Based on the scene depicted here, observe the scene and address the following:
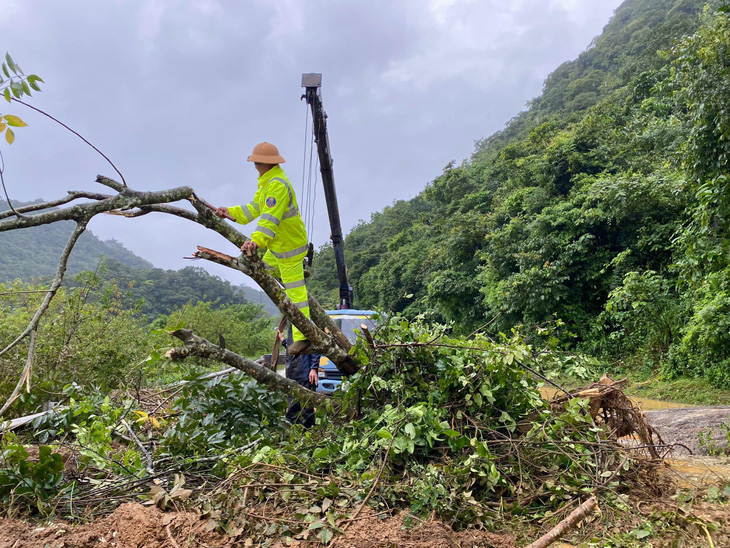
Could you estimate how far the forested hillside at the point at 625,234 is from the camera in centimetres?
721

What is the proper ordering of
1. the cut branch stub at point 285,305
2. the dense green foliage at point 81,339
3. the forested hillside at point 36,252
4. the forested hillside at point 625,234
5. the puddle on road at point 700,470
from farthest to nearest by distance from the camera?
the forested hillside at point 36,252 → the forested hillside at point 625,234 → the dense green foliage at point 81,339 → the cut branch stub at point 285,305 → the puddle on road at point 700,470

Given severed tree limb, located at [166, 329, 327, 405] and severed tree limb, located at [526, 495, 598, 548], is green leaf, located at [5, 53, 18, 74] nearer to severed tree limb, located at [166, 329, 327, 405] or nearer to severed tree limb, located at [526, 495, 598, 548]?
severed tree limb, located at [166, 329, 327, 405]

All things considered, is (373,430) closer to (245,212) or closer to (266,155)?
(245,212)

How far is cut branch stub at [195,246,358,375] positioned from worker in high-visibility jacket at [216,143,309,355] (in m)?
0.29

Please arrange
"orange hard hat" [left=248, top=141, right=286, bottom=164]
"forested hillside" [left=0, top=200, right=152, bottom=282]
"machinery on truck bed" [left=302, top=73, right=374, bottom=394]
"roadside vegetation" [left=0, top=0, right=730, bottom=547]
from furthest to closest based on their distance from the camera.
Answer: "forested hillside" [left=0, top=200, right=152, bottom=282] → "machinery on truck bed" [left=302, top=73, right=374, bottom=394] → "orange hard hat" [left=248, top=141, right=286, bottom=164] → "roadside vegetation" [left=0, top=0, right=730, bottom=547]

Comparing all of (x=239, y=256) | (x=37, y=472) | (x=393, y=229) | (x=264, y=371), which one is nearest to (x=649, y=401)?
(x=264, y=371)

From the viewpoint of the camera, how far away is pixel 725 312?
8438 millimetres

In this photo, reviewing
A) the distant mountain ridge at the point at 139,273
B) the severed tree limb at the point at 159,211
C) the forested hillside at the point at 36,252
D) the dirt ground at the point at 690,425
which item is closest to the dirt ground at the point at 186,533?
the severed tree limb at the point at 159,211

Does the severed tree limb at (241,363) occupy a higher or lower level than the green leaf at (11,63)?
lower

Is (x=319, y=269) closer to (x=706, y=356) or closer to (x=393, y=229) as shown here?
(x=393, y=229)

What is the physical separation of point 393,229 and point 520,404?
131 ft

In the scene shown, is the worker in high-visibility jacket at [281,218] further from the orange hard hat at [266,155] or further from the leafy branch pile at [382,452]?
the leafy branch pile at [382,452]

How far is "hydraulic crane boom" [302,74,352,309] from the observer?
9039 millimetres

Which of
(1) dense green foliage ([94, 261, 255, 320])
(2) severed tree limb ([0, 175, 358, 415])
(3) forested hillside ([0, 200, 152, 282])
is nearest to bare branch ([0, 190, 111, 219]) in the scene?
(2) severed tree limb ([0, 175, 358, 415])
